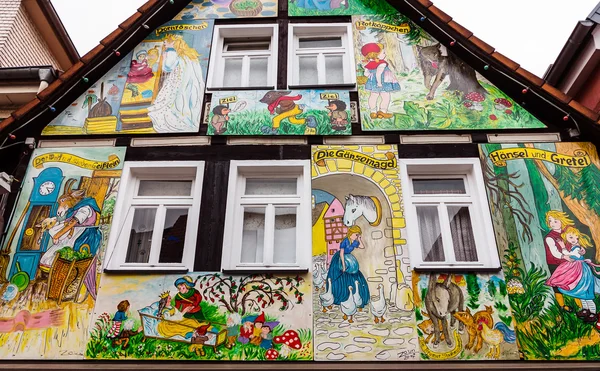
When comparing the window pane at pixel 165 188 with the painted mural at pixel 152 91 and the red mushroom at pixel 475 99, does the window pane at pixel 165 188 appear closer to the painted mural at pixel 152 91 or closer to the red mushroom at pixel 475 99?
the painted mural at pixel 152 91

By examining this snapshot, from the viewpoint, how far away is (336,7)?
30.2 feet

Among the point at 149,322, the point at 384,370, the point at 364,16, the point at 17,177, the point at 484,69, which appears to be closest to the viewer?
the point at 384,370

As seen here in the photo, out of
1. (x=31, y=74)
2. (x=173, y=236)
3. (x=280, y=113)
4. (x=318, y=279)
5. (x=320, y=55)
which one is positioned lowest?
(x=318, y=279)

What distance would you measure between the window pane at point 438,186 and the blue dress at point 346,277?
1377 mm

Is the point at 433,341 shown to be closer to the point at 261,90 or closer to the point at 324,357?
the point at 324,357

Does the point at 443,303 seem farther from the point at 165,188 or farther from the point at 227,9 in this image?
the point at 227,9

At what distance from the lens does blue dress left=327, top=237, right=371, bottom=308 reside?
20.6 feet

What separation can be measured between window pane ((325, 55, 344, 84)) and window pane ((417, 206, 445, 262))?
253 cm

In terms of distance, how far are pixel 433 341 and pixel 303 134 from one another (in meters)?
3.18

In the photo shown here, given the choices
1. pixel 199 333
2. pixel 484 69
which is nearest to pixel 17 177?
pixel 199 333

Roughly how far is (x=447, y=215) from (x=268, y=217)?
7.47 ft

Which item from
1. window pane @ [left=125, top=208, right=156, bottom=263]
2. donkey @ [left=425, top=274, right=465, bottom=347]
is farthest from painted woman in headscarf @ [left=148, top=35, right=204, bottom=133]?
donkey @ [left=425, top=274, right=465, bottom=347]

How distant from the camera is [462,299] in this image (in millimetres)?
6203

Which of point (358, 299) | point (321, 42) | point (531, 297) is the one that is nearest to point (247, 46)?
point (321, 42)
